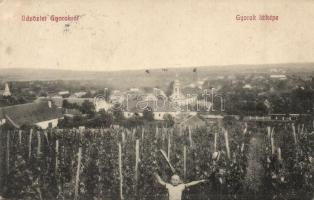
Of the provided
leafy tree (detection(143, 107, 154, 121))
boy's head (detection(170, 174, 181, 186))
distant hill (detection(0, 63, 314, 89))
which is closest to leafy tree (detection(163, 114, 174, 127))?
leafy tree (detection(143, 107, 154, 121))

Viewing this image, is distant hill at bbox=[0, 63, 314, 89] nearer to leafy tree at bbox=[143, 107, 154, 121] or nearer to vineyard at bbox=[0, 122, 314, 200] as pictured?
leafy tree at bbox=[143, 107, 154, 121]

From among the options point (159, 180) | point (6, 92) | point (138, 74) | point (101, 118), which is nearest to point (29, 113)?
point (6, 92)

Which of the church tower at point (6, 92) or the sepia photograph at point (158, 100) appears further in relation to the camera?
the church tower at point (6, 92)

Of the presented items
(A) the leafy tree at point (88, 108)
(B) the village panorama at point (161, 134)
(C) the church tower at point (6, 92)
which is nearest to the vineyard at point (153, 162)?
(B) the village panorama at point (161, 134)

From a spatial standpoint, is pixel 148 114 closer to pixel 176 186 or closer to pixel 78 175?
pixel 176 186

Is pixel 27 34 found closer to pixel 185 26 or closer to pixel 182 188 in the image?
pixel 185 26

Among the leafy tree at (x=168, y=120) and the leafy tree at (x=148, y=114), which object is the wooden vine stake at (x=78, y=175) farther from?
the leafy tree at (x=168, y=120)

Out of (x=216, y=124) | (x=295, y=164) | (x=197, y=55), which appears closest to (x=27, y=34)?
(x=197, y=55)
